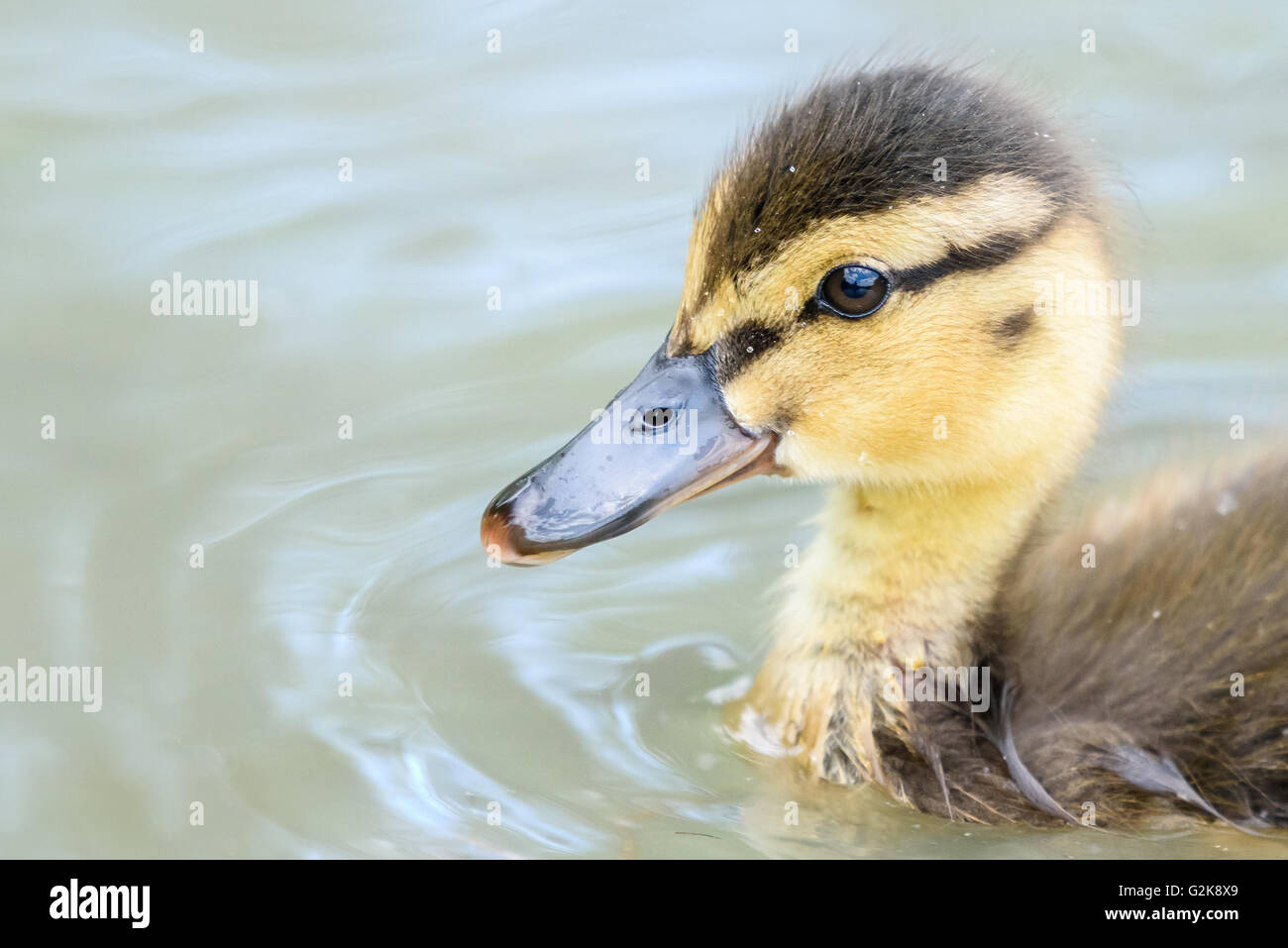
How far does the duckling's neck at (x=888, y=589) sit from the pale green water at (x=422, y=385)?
19cm

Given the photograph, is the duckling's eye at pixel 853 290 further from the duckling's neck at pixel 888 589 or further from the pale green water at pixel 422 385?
the pale green water at pixel 422 385

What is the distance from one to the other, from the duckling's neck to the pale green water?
19 cm

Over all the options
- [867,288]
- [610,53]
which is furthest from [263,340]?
[867,288]

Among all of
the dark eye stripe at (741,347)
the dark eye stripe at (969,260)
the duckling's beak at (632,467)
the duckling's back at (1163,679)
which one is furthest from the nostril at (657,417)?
the duckling's back at (1163,679)

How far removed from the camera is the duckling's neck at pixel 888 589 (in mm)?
3725

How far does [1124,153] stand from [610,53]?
6.01ft

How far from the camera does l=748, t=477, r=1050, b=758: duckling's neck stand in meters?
3.72

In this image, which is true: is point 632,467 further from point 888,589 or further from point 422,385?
point 422,385

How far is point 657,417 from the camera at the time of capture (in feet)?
11.6

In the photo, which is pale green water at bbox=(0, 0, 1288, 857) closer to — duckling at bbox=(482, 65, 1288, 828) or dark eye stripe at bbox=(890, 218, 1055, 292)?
duckling at bbox=(482, 65, 1288, 828)

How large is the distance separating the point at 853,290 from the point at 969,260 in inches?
9.1

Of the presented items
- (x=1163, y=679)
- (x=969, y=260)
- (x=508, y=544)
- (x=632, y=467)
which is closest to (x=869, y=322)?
(x=969, y=260)

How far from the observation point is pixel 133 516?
4.57m

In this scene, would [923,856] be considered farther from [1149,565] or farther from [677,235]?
[677,235]
